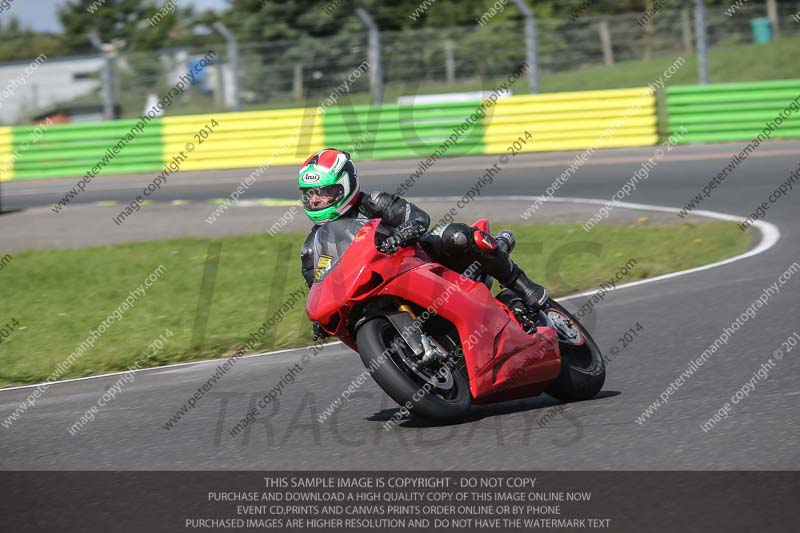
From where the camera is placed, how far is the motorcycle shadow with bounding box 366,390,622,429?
586 centimetres

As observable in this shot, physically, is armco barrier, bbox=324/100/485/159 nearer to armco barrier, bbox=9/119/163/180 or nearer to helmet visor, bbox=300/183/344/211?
armco barrier, bbox=9/119/163/180

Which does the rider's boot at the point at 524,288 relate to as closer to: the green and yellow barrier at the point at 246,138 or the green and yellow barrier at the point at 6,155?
the green and yellow barrier at the point at 246,138

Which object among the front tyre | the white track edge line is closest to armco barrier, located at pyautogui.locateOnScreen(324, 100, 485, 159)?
the white track edge line

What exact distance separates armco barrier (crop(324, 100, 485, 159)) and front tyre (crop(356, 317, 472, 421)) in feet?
51.1

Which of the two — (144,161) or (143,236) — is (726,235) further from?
(144,161)

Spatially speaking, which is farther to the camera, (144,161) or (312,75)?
(312,75)

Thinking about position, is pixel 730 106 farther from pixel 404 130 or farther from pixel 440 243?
pixel 440 243

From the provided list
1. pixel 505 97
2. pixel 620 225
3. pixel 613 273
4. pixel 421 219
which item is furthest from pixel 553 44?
pixel 421 219

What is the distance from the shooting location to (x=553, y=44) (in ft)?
85.2

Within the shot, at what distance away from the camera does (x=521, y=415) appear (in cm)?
597

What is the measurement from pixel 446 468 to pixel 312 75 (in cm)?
2494

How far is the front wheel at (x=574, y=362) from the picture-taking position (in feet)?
20.2

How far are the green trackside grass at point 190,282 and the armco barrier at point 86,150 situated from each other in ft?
29.5

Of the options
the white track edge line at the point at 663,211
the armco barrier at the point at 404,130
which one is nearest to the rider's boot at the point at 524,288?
the white track edge line at the point at 663,211
